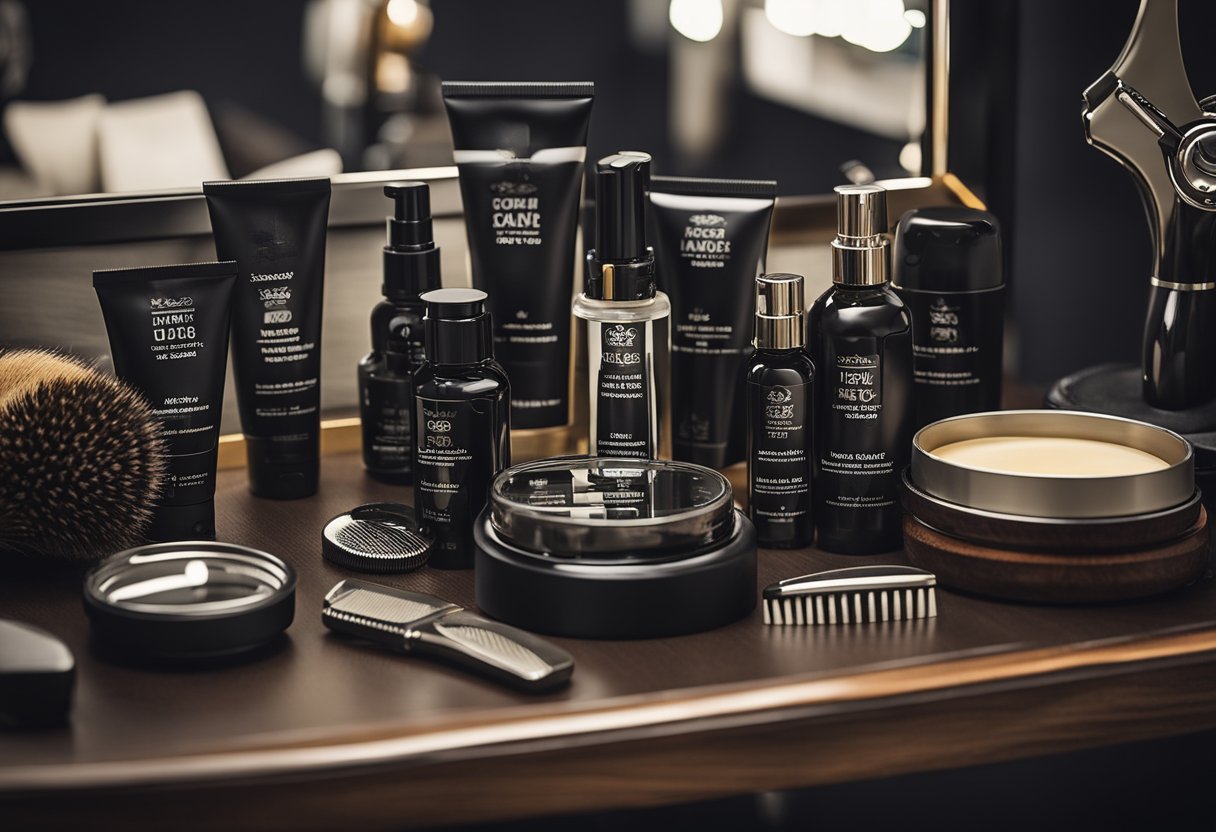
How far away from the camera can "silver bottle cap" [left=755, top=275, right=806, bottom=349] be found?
0.62 meters

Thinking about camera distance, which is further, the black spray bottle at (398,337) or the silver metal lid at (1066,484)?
the black spray bottle at (398,337)

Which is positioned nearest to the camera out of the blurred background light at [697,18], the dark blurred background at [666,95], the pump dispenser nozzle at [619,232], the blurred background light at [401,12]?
the pump dispenser nozzle at [619,232]

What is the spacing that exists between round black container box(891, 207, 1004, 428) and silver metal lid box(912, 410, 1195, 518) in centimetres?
5

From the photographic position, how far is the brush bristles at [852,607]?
0.57 metres

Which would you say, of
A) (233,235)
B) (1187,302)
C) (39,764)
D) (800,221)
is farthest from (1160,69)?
(39,764)

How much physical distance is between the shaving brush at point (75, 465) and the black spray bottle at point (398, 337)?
0.15 meters

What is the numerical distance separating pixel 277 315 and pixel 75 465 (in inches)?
6.3

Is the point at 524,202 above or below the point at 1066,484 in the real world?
above

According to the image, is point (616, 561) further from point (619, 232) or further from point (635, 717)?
point (619, 232)

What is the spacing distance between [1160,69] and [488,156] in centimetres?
37

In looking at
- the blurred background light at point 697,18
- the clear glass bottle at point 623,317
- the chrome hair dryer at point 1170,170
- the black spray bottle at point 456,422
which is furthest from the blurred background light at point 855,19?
the black spray bottle at point 456,422

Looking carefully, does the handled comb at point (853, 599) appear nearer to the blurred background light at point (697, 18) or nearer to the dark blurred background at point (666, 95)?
the dark blurred background at point (666, 95)

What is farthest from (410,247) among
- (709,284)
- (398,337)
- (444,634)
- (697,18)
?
(697,18)

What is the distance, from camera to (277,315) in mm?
723
